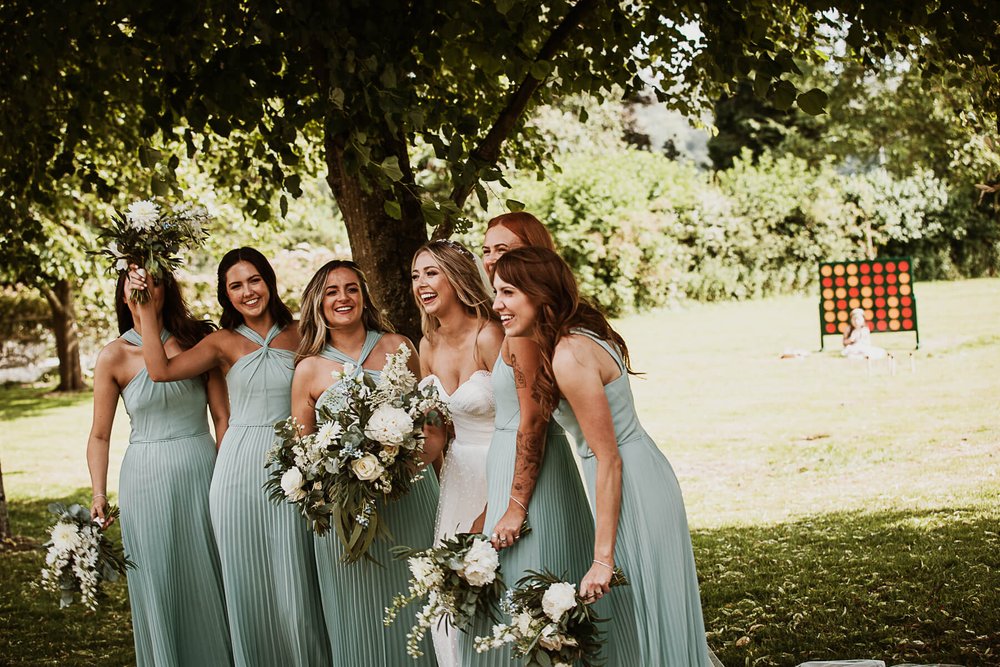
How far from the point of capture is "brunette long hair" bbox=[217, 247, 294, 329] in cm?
459

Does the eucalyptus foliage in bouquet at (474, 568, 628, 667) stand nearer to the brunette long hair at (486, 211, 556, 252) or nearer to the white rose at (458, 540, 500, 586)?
the white rose at (458, 540, 500, 586)

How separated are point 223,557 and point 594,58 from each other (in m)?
3.67

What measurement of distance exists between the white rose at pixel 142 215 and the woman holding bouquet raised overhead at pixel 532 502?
1827 mm

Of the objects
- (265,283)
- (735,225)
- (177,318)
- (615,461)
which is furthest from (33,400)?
(615,461)

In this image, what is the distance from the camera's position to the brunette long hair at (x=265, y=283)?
4590 mm

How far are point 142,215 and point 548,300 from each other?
2.10 metres

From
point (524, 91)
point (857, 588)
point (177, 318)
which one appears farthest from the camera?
point (857, 588)

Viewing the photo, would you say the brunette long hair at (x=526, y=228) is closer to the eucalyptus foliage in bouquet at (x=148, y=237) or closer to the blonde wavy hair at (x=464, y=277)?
the blonde wavy hair at (x=464, y=277)

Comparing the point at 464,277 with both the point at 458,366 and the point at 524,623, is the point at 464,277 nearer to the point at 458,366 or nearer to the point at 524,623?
the point at 458,366

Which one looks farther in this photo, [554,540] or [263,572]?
[263,572]

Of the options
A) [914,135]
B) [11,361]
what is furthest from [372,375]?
[11,361]

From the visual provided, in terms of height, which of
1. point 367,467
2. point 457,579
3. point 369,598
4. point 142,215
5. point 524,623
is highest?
point 142,215

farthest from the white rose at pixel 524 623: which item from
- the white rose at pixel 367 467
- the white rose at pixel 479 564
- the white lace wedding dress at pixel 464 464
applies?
the white lace wedding dress at pixel 464 464

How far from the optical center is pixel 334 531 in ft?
14.3
